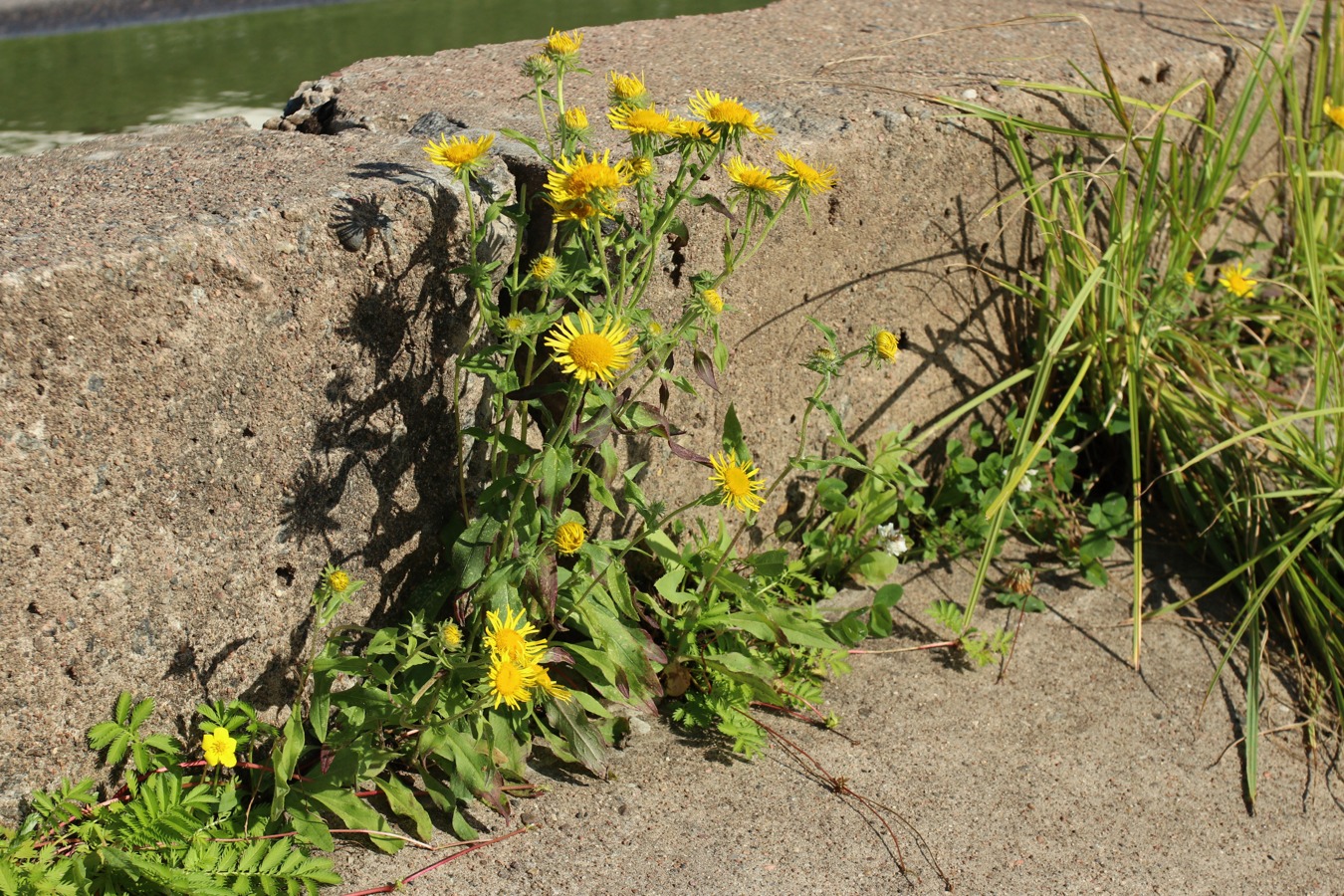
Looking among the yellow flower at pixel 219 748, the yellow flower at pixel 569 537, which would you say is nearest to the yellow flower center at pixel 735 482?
the yellow flower at pixel 569 537

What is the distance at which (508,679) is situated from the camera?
156 centimetres

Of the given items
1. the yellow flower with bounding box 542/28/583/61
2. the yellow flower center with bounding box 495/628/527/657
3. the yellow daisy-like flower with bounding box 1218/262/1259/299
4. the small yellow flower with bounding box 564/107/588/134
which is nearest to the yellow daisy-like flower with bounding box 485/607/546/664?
the yellow flower center with bounding box 495/628/527/657

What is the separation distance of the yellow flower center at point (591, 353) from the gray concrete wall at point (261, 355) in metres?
0.32

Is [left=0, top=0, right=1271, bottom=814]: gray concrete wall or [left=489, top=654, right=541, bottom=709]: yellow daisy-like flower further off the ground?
[left=0, top=0, right=1271, bottom=814]: gray concrete wall

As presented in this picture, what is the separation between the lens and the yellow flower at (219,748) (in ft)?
5.38

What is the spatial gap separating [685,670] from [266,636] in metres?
0.73

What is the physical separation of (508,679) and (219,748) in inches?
17.3

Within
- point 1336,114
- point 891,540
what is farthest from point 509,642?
point 1336,114

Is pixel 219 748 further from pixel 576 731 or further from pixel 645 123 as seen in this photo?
pixel 645 123

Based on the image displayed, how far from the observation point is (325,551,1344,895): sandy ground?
184cm

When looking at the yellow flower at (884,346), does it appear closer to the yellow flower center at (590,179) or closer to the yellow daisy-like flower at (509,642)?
the yellow flower center at (590,179)

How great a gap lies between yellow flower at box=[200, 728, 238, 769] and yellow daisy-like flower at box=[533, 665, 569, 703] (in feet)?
1.42

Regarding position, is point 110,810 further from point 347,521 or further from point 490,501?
point 490,501

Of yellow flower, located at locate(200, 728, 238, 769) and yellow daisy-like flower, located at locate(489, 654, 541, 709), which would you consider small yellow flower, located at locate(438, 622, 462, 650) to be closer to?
yellow daisy-like flower, located at locate(489, 654, 541, 709)
